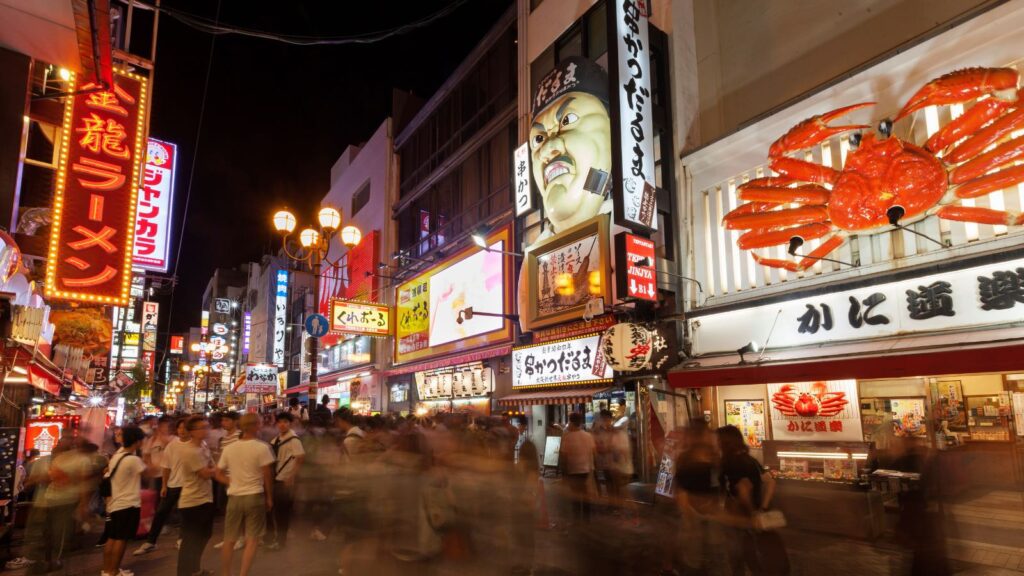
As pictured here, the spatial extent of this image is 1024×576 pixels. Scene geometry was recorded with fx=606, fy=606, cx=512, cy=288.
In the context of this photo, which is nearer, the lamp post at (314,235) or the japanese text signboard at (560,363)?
the japanese text signboard at (560,363)

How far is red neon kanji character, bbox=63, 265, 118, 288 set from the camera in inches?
432

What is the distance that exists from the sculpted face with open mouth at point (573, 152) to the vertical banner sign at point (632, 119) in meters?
1.55

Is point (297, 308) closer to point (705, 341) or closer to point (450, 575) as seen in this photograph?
point (705, 341)

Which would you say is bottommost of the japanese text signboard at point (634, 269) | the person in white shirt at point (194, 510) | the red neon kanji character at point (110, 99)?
the person in white shirt at point (194, 510)

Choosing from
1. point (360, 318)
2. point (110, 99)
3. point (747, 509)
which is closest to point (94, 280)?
point (110, 99)

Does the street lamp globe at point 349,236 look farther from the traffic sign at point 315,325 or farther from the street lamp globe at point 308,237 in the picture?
the traffic sign at point 315,325

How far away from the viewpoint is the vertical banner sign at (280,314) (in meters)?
46.7

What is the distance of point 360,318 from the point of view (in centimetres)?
2570

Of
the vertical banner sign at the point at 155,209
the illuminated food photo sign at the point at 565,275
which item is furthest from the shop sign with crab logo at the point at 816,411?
the vertical banner sign at the point at 155,209

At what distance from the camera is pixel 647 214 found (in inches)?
526

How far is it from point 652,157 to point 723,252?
2710mm

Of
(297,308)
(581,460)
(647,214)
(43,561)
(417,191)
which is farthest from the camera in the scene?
(297,308)

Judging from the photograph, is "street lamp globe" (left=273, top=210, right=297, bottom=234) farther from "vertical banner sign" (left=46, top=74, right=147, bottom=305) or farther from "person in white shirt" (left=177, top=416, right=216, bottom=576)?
"person in white shirt" (left=177, top=416, right=216, bottom=576)

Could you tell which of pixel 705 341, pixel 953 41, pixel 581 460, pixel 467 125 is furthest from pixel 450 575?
pixel 467 125
